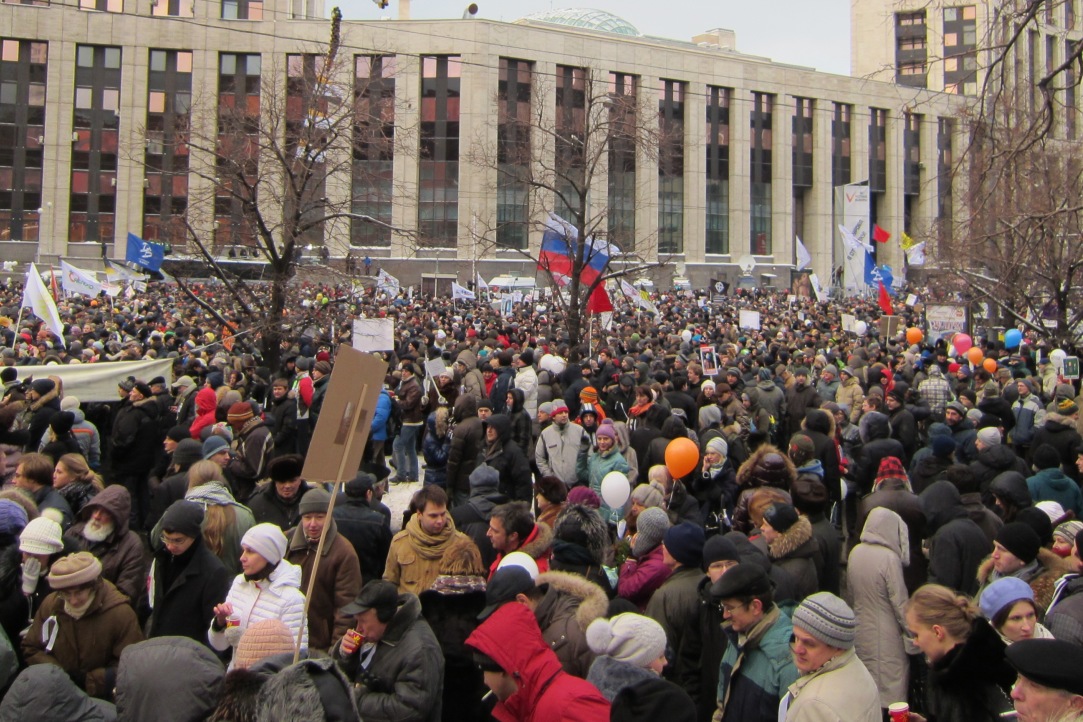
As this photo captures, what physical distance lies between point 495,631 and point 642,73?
222 ft

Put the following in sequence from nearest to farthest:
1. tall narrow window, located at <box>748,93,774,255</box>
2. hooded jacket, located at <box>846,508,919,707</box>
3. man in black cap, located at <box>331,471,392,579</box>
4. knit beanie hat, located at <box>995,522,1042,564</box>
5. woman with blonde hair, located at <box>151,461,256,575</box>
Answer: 1. knit beanie hat, located at <box>995,522,1042,564</box>
2. hooded jacket, located at <box>846,508,919,707</box>
3. woman with blonde hair, located at <box>151,461,256,575</box>
4. man in black cap, located at <box>331,471,392,579</box>
5. tall narrow window, located at <box>748,93,774,255</box>

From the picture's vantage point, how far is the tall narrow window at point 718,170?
71.9 metres

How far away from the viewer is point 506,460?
9336 mm

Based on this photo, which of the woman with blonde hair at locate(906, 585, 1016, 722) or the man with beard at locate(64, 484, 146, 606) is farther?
the man with beard at locate(64, 484, 146, 606)

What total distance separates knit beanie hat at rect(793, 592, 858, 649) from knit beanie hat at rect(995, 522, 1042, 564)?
2.08 meters

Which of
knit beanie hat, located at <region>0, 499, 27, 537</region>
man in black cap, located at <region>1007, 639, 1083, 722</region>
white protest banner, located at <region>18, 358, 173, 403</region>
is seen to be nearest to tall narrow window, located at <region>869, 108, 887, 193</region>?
white protest banner, located at <region>18, 358, 173, 403</region>

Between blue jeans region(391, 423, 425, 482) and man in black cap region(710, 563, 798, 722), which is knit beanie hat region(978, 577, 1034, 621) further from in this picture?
blue jeans region(391, 423, 425, 482)

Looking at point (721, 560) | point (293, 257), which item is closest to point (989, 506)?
point (721, 560)

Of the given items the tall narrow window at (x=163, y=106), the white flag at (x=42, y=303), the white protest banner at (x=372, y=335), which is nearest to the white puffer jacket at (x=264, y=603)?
the white protest banner at (x=372, y=335)

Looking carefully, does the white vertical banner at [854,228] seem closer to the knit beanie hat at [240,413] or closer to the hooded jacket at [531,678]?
the knit beanie hat at [240,413]

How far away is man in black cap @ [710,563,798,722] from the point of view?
4.52 meters

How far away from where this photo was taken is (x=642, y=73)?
2689 inches

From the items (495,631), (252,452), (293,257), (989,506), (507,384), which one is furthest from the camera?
(293,257)

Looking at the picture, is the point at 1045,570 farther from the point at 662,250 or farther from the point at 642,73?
the point at 642,73
